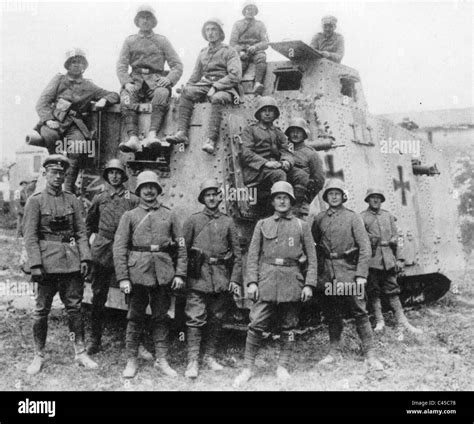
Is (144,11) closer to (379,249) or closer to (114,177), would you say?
(114,177)

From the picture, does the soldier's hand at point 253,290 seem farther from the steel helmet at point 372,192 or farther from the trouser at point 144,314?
the steel helmet at point 372,192

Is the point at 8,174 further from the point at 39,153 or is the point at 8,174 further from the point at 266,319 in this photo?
the point at 266,319

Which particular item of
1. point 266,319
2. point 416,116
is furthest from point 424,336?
point 416,116

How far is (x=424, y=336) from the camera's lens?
783 centimetres

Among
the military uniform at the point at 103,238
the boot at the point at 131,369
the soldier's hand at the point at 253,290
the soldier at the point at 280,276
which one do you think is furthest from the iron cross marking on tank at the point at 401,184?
the boot at the point at 131,369

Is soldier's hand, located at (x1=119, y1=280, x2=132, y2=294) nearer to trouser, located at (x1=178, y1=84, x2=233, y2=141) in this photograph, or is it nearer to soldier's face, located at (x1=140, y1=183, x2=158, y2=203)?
soldier's face, located at (x1=140, y1=183, x2=158, y2=203)

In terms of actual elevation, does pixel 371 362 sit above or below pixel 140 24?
below

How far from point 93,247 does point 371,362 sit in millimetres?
3100

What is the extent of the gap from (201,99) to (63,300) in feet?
9.49

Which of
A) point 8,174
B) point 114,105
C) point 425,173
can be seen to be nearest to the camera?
point 114,105

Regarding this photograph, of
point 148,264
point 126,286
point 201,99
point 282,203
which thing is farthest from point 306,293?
point 201,99

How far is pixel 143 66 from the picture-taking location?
7.67 metres
